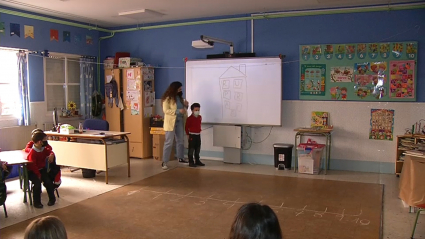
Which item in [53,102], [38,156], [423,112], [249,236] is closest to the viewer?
[249,236]

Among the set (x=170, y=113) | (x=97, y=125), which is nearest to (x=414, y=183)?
(x=170, y=113)

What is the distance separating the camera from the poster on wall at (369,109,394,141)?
21.6 feet

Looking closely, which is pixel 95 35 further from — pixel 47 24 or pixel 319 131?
pixel 319 131

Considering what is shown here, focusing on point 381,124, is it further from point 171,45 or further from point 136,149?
point 136,149

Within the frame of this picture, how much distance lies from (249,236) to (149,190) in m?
4.40

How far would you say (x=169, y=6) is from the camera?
6828mm

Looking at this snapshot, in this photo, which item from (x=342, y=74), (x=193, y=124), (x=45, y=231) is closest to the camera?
(x=45, y=231)

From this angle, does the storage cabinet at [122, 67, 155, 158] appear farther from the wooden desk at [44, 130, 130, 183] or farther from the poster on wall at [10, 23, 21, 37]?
the poster on wall at [10, 23, 21, 37]

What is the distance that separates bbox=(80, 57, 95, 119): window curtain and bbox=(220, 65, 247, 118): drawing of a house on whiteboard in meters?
3.03

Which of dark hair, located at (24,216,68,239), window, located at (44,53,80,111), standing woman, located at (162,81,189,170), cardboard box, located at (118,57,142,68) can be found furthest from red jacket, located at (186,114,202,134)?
dark hair, located at (24,216,68,239)

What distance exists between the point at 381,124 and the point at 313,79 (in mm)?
1382

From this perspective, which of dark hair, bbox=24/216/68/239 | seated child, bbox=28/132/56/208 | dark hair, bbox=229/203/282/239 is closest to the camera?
dark hair, bbox=229/203/282/239

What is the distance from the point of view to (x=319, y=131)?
6539 millimetres

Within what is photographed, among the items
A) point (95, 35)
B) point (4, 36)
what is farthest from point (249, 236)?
point (95, 35)
